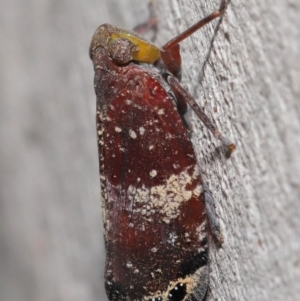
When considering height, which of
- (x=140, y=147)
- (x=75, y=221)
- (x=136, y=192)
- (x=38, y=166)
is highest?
(x=38, y=166)

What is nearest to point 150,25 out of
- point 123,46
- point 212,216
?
point 123,46

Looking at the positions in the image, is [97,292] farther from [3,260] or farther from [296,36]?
[296,36]

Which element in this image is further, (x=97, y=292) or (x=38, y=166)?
(x=38, y=166)

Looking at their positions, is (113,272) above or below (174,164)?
below

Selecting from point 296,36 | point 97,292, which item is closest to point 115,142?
point 296,36

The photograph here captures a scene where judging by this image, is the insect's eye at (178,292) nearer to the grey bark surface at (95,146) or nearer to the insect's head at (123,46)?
the grey bark surface at (95,146)

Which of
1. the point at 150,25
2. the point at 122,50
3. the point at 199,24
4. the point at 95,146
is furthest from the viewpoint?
the point at 95,146

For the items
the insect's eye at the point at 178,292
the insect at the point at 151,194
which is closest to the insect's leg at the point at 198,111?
the insect at the point at 151,194

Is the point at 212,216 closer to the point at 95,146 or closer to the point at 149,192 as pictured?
the point at 149,192
